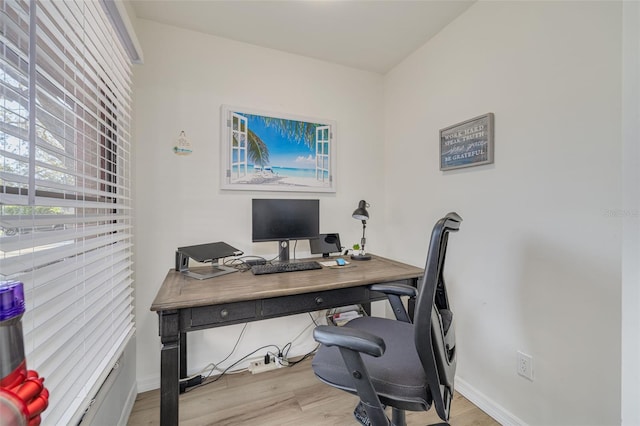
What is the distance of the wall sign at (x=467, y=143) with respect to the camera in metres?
1.53

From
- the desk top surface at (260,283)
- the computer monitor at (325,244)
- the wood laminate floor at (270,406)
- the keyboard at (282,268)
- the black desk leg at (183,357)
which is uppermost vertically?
the computer monitor at (325,244)

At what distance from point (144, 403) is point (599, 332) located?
246 cm

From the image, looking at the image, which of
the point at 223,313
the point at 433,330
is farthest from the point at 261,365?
the point at 433,330

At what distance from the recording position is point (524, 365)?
4.42 feet

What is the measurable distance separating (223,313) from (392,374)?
0.77m

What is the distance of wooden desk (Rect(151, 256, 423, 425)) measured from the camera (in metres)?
1.07

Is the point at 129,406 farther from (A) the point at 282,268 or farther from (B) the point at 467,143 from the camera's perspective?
(B) the point at 467,143

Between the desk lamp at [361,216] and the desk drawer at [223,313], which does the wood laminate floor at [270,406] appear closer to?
the desk drawer at [223,313]

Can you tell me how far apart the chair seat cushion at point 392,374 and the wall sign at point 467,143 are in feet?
3.81

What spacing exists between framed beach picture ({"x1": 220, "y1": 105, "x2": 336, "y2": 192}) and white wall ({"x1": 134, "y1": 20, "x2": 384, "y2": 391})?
7cm

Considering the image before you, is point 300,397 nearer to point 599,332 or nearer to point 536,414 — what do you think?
point 536,414

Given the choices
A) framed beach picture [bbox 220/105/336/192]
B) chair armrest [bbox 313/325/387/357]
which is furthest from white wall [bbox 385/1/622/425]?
chair armrest [bbox 313/325/387/357]

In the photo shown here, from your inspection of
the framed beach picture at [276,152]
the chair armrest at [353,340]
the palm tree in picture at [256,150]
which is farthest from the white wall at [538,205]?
the palm tree in picture at [256,150]

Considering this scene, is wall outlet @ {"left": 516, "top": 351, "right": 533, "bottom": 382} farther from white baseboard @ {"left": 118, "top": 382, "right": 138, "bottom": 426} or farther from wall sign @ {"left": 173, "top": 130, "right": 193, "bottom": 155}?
wall sign @ {"left": 173, "top": 130, "right": 193, "bottom": 155}
